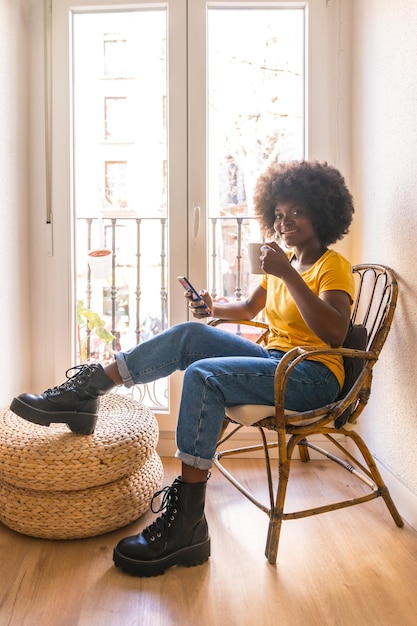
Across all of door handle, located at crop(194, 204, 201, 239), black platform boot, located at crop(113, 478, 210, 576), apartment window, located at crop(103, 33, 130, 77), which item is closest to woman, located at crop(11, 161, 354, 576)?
black platform boot, located at crop(113, 478, 210, 576)

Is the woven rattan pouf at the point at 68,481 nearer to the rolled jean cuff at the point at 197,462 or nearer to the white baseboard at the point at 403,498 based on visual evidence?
the rolled jean cuff at the point at 197,462

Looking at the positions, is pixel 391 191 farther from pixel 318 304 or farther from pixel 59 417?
pixel 59 417

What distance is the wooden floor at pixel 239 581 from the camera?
1215mm

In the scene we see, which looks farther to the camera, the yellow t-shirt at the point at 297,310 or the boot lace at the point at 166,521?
Result: the yellow t-shirt at the point at 297,310

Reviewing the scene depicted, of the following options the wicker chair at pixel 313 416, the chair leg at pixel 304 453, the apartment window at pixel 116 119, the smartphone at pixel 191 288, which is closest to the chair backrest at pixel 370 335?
the wicker chair at pixel 313 416

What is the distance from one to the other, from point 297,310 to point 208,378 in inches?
15.5

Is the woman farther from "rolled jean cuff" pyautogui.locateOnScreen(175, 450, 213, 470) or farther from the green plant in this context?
the green plant

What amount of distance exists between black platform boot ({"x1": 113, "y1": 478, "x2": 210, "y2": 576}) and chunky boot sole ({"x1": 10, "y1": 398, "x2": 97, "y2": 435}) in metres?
0.34

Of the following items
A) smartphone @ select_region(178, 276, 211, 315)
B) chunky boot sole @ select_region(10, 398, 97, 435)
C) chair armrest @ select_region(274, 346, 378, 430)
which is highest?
smartphone @ select_region(178, 276, 211, 315)

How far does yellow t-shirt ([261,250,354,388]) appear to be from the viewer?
5.07 ft

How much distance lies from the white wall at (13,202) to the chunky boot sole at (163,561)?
34.4 inches

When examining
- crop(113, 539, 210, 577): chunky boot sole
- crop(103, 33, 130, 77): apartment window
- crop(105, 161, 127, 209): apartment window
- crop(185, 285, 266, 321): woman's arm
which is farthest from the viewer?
crop(105, 161, 127, 209): apartment window

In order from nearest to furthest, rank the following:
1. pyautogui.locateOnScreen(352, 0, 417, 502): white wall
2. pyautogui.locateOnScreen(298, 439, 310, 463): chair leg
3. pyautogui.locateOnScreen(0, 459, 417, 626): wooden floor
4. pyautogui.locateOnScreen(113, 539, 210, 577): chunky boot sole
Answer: pyautogui.locateOnScreen(0, 459, 417, 626): wooden floor, pyautogui.locateOnScreen(113, 539, 210, 577): chunky boot sole, pyautogui.locateOnScreen(352, 0, 417, 502): white wall, pyautogui.locateOnScreen(298, 439, 310, 463): chair leg

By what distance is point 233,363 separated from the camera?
1.49 meters
